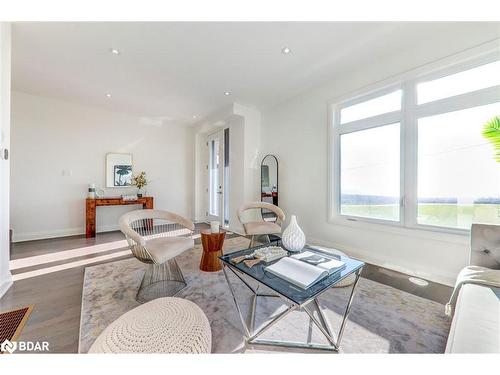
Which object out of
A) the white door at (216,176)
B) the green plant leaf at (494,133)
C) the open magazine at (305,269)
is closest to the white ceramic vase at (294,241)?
the open magazine at (305,269)

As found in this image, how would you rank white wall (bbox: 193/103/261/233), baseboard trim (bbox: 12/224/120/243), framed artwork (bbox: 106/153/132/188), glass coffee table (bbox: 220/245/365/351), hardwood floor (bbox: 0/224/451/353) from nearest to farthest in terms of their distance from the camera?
glass coffee table (bbox: 220/245/365/351), hardwood floor (bbox: 0/224/451/353), baseboard trim (bbox: 12/224/120/243), white wall (bbox: 193/103/261/233), framed artwork (bbox: 106/153/132/188)

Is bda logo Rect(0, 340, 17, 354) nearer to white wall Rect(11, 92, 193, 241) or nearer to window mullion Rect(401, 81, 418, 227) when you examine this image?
white wall Rect(11, 92, 193, 241)

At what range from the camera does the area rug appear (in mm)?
1330

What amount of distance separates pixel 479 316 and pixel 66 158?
600cm

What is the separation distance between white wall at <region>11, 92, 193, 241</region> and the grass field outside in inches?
197

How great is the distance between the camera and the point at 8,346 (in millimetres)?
1297

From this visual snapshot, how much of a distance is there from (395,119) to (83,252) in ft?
16.1

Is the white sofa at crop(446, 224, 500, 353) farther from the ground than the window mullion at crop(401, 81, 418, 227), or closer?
closer

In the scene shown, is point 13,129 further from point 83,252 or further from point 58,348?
point 58,348

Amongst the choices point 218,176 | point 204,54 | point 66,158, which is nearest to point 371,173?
point 204,54

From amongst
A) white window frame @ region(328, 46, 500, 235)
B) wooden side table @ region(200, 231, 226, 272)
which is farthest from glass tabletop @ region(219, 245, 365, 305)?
white window frame @ region(328, 46, 500, 235)

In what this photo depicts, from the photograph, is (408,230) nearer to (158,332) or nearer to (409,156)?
(409,156)

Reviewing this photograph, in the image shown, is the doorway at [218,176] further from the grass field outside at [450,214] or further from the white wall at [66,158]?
the grass field outside at [450,214]
